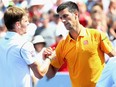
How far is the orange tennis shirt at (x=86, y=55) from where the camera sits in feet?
22.2

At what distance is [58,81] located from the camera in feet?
27.9

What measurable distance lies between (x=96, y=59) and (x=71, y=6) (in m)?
0.78

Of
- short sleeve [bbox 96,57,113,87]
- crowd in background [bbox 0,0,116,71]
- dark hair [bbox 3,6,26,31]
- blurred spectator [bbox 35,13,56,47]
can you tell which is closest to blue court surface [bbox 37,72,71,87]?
dark hair [bbox 3,6,26,31]

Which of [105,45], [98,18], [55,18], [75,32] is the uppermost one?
[75,32]

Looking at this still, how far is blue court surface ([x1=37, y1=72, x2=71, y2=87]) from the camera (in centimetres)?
835

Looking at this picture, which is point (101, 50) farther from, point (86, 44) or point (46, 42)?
point (46, 42)

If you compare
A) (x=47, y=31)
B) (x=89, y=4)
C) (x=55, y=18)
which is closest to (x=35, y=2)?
(x=55, y=18)

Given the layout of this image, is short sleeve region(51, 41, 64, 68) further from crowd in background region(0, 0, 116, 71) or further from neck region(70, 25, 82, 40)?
crowd in background region(0, 0, 116, 71)

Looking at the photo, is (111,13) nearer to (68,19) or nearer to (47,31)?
(47,31)

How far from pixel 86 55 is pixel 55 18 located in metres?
6.48

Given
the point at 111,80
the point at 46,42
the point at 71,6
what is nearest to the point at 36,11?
the point at 46,42

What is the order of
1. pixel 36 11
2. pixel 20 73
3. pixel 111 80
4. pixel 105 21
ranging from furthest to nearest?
pixel 36 11, pixel 105 21, pixel 20 73, pixel 111 80

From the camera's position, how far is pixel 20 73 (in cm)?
672

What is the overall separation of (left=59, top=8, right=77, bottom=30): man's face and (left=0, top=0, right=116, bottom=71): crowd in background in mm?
4230
